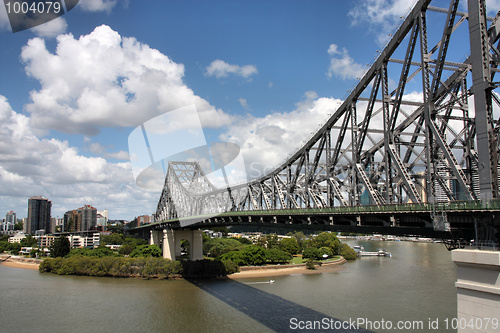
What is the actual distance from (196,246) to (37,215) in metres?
152

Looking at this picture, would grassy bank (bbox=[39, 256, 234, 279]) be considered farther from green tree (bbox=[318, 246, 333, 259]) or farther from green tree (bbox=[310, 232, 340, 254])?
green tree (bbox=[310, 232, 340, 254])

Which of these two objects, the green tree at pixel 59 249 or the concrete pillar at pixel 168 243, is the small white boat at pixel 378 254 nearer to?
the concrete pillar at pixel 168 243

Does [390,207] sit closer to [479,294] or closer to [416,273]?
[479,294]

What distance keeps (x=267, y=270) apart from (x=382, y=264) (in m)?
20.8

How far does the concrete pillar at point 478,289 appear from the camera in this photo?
1098 centimetres

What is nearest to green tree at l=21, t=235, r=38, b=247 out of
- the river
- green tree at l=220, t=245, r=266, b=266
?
the river

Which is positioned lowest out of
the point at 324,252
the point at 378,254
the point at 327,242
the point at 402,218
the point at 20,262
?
the point at 20,262

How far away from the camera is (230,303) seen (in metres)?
35.9

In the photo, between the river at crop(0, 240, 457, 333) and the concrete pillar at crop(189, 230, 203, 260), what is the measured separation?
12.7m

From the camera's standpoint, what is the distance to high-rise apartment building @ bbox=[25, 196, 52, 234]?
18024cm

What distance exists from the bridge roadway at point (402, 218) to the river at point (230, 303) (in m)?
7.68

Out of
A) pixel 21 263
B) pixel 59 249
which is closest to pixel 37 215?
pixel 21 263

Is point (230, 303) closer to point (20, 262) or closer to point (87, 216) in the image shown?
point (20, 262)

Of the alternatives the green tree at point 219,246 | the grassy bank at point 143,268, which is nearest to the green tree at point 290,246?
the green tree at point 219,246
